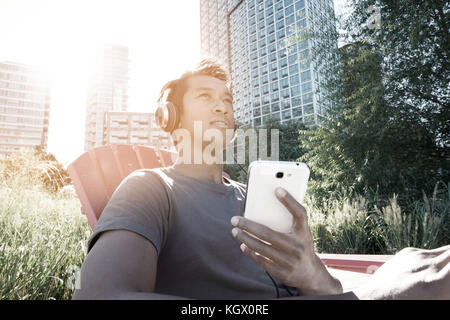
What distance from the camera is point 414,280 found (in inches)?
20.7

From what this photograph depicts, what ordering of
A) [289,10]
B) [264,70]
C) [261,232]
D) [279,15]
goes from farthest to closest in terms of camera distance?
[264,70] < [279,15] < [289,10] < [261,232]

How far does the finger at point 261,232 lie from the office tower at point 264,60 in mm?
42873

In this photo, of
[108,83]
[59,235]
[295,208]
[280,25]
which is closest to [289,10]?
[280,25]

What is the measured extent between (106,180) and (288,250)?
1.53 meters

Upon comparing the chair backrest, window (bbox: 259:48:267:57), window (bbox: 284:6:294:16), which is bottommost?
the chair backrest

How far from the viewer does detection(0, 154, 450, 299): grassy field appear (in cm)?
144

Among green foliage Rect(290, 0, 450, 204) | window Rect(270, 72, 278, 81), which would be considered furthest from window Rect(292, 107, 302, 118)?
green foliage Rect(290, 0, 450, 204)

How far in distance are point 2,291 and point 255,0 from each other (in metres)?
61.4

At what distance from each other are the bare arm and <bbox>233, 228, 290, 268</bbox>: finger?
0.25 metres

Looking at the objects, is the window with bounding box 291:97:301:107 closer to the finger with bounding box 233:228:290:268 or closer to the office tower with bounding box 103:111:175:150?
the office tower with bounding box 103:111:175:150

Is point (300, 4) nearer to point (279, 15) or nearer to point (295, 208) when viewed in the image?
point (279, 15)

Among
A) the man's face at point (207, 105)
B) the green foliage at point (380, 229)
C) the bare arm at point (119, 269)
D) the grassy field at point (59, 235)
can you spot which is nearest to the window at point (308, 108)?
the grassy field at point (59, 235)

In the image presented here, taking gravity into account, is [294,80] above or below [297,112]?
above

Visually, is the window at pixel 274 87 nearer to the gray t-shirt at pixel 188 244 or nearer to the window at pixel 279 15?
the window at pixel 279 15
